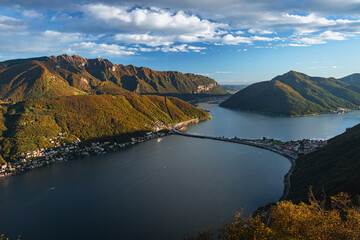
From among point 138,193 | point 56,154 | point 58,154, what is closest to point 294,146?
point 138,193

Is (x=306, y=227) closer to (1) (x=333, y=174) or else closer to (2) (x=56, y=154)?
(1) (x=333, y=174)

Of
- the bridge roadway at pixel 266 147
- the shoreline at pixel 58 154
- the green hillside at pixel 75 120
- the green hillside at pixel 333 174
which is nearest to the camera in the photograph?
the green hillside at pixel 333 174

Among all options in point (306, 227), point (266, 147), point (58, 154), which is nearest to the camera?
point (306, 227)

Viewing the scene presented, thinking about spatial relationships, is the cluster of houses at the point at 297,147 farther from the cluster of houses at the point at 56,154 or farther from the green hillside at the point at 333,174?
the cluster of houses at the point at 56,154

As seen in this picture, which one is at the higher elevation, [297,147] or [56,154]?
→ [297,147]

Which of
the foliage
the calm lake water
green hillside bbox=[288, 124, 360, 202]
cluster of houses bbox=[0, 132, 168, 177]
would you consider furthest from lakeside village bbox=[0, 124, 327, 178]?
the foliage

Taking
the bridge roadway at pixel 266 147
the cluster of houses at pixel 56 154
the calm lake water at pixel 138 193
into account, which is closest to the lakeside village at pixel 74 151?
the cluster of houses at pixel 56 154

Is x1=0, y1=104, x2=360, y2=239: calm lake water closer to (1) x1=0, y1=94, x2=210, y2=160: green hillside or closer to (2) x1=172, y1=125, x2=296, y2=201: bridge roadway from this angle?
(2) x1=172, y1=125, x2=296, y2=201: bridge roadway
